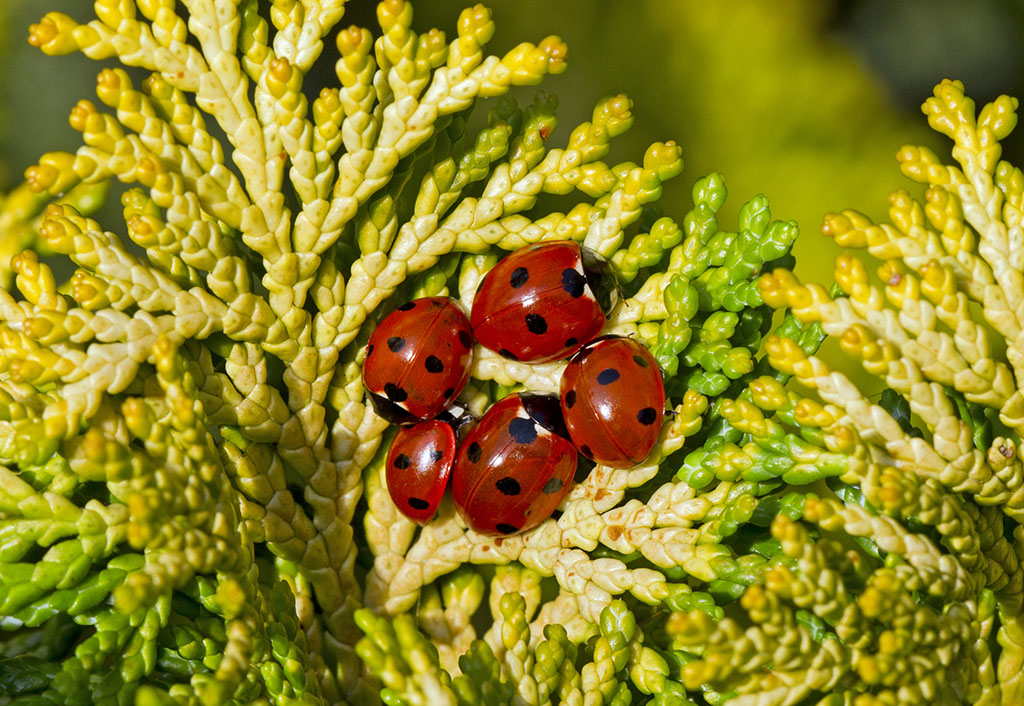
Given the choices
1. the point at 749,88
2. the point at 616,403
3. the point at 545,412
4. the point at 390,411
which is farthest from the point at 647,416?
the point at 749,88

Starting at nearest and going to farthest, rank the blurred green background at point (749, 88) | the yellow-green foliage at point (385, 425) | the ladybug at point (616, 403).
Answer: the yellow-green foliage at point (385, 425) → the ladybug at point (616, 403) → the blurred green background at point (749, 88)

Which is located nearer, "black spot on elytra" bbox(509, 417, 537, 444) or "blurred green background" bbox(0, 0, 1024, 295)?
"black spot on elytra" bbox(509, 417, 537, 444)

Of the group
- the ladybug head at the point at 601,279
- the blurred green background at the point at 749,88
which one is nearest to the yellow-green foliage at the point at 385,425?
the ladybug head at the point at 601,279

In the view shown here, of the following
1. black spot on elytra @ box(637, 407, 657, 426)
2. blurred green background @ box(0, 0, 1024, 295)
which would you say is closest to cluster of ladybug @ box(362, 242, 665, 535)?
black spot on elytra @ box(637, 407, 657, 426)

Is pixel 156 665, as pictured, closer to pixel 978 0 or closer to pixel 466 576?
pixel 466 576

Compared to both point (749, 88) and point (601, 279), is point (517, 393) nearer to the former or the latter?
point (601, 279)

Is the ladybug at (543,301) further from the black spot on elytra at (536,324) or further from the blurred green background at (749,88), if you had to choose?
the blurred green background at (749,88)

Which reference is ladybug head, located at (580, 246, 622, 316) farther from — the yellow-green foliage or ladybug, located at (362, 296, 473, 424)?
ladybug, located at (362, 296, 473, 424)
